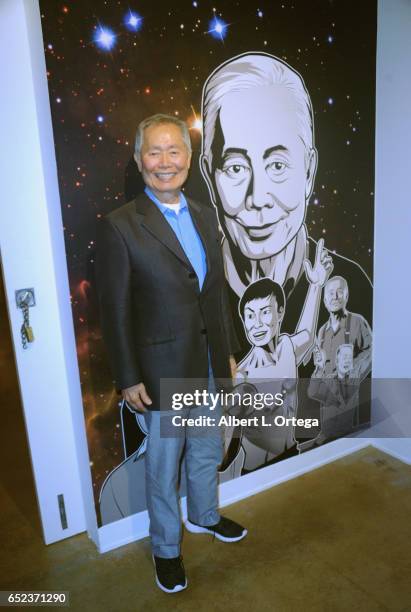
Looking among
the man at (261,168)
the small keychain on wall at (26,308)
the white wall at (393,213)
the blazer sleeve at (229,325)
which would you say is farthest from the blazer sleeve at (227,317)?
the white wall at (393,213)

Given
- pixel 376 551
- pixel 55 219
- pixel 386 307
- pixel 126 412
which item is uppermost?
pixel 55 219

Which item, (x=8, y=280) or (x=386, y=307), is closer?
(x=8, y=280)

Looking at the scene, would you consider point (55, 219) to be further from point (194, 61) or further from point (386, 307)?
point (386, 307)

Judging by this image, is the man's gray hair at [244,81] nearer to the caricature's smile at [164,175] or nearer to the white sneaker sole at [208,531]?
the caricature's smile at [164,175]

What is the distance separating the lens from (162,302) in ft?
6.20

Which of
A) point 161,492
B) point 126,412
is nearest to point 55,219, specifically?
point 126,412

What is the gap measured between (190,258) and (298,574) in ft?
4.29

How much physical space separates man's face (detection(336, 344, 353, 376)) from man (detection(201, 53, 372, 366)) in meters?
0.39

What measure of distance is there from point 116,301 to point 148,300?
0.12m

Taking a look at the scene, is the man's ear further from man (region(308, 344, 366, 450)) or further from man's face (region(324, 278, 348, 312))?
man (region(308, 344, 366, 450))

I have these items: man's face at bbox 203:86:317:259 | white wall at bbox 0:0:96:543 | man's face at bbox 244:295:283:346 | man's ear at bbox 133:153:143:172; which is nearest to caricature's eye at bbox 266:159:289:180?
man's face at bbox 203:86:317:259

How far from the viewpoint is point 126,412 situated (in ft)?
7.25

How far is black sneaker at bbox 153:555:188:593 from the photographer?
6.44 feet

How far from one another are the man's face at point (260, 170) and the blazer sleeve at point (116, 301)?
0.60 metres
